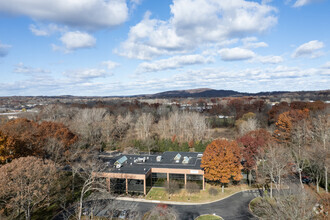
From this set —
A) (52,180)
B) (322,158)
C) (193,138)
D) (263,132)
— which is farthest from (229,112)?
(52,180)

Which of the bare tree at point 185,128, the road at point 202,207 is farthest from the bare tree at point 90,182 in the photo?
the bare tree at point 185,128

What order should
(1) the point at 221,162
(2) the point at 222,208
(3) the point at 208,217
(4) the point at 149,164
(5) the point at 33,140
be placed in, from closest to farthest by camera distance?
(3) the point at 208,217
(2) the point at 222,208
(1) the point at 221,162
(5) the point at 33,140
(4) the point at 149,164

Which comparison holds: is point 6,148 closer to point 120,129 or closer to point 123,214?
point 123,214

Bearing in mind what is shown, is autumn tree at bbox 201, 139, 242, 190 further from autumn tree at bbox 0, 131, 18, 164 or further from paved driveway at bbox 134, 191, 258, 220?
autumn tree at bbox 0, 131, 18, 164

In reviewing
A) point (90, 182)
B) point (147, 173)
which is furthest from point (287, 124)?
point (90, 182)

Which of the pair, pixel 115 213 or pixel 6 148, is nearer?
pixel 115 213

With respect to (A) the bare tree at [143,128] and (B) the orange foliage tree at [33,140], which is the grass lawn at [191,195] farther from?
(A) the bare tree at [143,128]

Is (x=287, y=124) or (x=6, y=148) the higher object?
(x=6, y=148)
